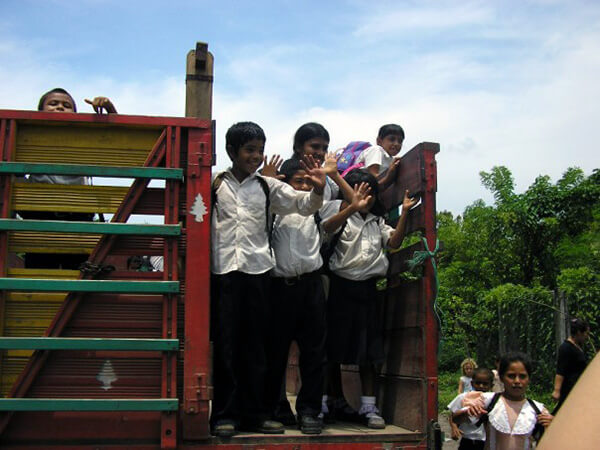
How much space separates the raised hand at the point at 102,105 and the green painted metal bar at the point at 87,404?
1.28 meters

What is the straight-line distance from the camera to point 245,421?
354 cm

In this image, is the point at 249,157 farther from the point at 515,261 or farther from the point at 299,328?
→ the point at 515,261

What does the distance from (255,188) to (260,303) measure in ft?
1.93

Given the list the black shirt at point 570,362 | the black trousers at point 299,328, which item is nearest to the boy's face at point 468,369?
the black shirt at point 570,362

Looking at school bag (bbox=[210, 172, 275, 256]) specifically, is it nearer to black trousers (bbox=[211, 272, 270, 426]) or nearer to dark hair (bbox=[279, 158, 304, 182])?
black trousers (bbox=[211, 272, 270, 426])

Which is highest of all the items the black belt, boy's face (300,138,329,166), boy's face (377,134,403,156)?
boy's face (377,134,403,156)

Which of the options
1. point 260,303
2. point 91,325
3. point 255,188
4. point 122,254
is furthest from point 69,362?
point 255,188

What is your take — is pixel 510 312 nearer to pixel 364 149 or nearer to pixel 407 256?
pixel 364 149

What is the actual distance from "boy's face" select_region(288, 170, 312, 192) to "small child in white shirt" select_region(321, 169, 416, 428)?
233 mm

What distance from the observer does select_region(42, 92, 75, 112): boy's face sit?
411 centimetres

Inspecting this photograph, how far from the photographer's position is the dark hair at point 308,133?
455cm

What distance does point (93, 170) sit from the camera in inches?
124

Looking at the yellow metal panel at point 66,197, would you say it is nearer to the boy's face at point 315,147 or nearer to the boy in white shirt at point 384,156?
the boy's face at point 315,147

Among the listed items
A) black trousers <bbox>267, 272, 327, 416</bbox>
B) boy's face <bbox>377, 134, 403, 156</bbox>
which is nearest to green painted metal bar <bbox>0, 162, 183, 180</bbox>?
black trousers <bbox>267, 272, 327, 416</bbox>
